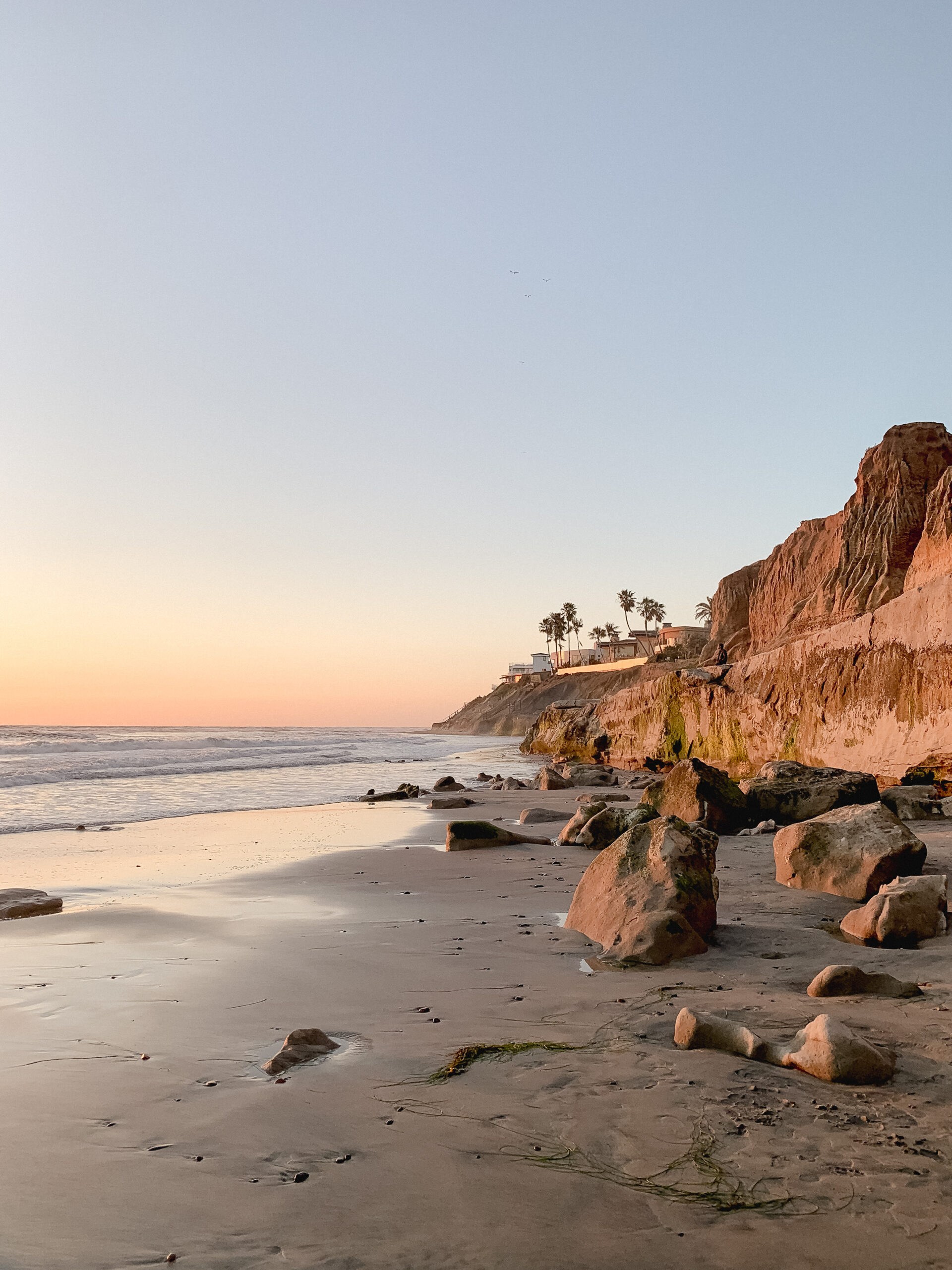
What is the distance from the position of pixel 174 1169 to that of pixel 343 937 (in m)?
3.34

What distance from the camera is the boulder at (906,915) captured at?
5.03 m

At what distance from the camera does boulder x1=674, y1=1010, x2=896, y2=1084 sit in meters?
3.13

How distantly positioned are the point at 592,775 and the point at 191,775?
11.9 metres

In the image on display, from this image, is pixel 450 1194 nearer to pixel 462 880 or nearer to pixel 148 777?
pixel 462 880

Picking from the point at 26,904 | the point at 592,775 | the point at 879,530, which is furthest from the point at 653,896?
the point at 879,530

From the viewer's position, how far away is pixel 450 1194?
2.51 metres

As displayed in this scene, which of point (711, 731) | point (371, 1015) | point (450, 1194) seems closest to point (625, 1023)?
point (371, 1015)

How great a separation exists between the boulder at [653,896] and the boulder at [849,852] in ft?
4.43

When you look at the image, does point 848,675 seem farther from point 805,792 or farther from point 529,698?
point 529,698

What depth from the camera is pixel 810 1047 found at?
3246 mm

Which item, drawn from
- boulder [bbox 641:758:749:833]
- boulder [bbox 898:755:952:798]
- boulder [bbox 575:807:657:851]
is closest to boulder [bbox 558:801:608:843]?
boulder [bbox 575:807:657:851]

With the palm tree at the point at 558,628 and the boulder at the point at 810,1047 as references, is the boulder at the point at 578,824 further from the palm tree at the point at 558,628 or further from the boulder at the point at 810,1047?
the palm tree at the point at 558,628

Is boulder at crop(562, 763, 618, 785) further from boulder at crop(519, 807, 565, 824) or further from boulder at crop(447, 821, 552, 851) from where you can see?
boulder at crop(447, 821, 552, 851)

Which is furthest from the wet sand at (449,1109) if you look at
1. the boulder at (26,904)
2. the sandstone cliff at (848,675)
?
the sandstone cliff at (848,675)
